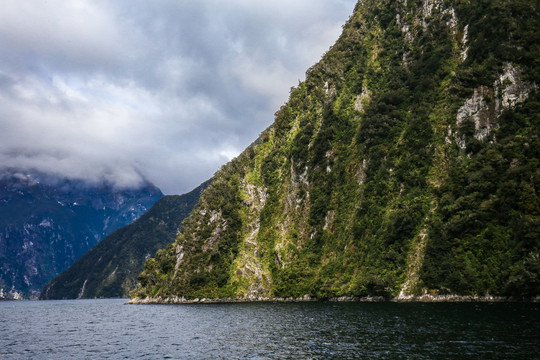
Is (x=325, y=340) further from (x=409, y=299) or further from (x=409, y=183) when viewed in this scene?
(x=409, y=183)

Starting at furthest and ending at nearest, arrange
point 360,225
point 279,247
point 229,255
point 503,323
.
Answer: point 229,255 → point 279,247 → point 360,225 → point 503,323

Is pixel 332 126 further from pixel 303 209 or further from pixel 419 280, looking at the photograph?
pixel 419 280

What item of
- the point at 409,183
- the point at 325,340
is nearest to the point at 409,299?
the point at 409,183

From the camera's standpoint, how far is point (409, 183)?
133625 millimetres

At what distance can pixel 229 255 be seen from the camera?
182 metres

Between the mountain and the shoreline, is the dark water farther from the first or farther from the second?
the mountain

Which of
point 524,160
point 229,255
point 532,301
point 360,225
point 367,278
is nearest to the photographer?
Result: point 532,301

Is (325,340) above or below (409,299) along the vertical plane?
above

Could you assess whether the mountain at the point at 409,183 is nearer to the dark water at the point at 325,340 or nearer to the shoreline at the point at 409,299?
the shoreline at the point at 409,299

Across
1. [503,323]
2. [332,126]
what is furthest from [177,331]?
[332,126]

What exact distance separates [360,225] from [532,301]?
65947 millimetres

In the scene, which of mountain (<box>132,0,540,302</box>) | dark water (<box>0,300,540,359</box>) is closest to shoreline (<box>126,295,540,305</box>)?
mountain (<box>132,0,540,302</box>)

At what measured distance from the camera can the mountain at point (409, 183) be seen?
326ft

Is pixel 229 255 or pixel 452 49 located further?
pixel 229 255
